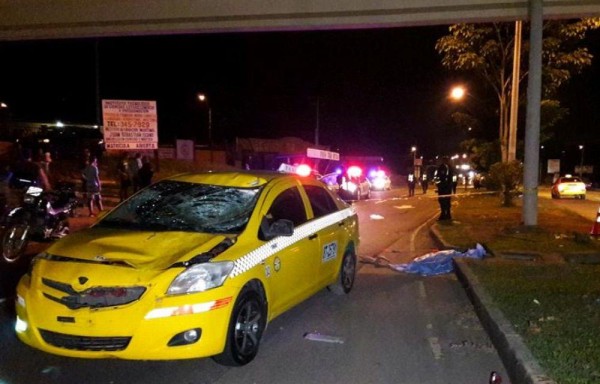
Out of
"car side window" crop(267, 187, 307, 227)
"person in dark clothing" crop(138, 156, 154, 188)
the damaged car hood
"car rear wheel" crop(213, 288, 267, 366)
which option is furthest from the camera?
"person in dark clothing" crop(138, 156, 154, 188)

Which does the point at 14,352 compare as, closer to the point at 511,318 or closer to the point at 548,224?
the point at 511,318

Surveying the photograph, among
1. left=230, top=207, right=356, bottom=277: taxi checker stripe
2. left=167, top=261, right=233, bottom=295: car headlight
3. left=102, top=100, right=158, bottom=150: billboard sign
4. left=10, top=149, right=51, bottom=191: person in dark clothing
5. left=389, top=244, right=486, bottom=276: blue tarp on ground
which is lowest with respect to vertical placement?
left=389, top=244, right=486, bottom=276: blue tarp on ground

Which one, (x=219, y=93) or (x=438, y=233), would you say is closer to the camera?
(x=438, y=233)

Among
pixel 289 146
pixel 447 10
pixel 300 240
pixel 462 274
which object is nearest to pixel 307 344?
pixel 300 240

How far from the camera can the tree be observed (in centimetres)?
2217

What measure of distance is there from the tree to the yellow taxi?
58.9ft

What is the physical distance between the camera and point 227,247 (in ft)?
17.5

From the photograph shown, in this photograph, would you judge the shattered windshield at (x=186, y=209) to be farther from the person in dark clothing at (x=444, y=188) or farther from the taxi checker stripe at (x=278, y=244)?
the person in dark clothing at (x=444, y=188)

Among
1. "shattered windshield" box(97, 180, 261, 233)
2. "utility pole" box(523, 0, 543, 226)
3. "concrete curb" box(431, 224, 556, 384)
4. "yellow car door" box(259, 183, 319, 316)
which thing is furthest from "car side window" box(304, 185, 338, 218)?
"utility pole" box(523, 0, 543, 226)

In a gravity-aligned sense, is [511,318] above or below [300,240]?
below

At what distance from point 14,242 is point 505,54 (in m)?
19.8

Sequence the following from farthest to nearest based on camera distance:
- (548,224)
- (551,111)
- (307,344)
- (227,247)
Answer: (551,111)
(548,224)
(307,344)
(227,247)

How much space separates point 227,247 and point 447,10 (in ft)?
35.0

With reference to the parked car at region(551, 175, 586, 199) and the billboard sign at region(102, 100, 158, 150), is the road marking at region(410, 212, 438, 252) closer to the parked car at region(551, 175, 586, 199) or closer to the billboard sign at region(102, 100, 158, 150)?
the billboard sign at region(102, 100, 158, 150)
